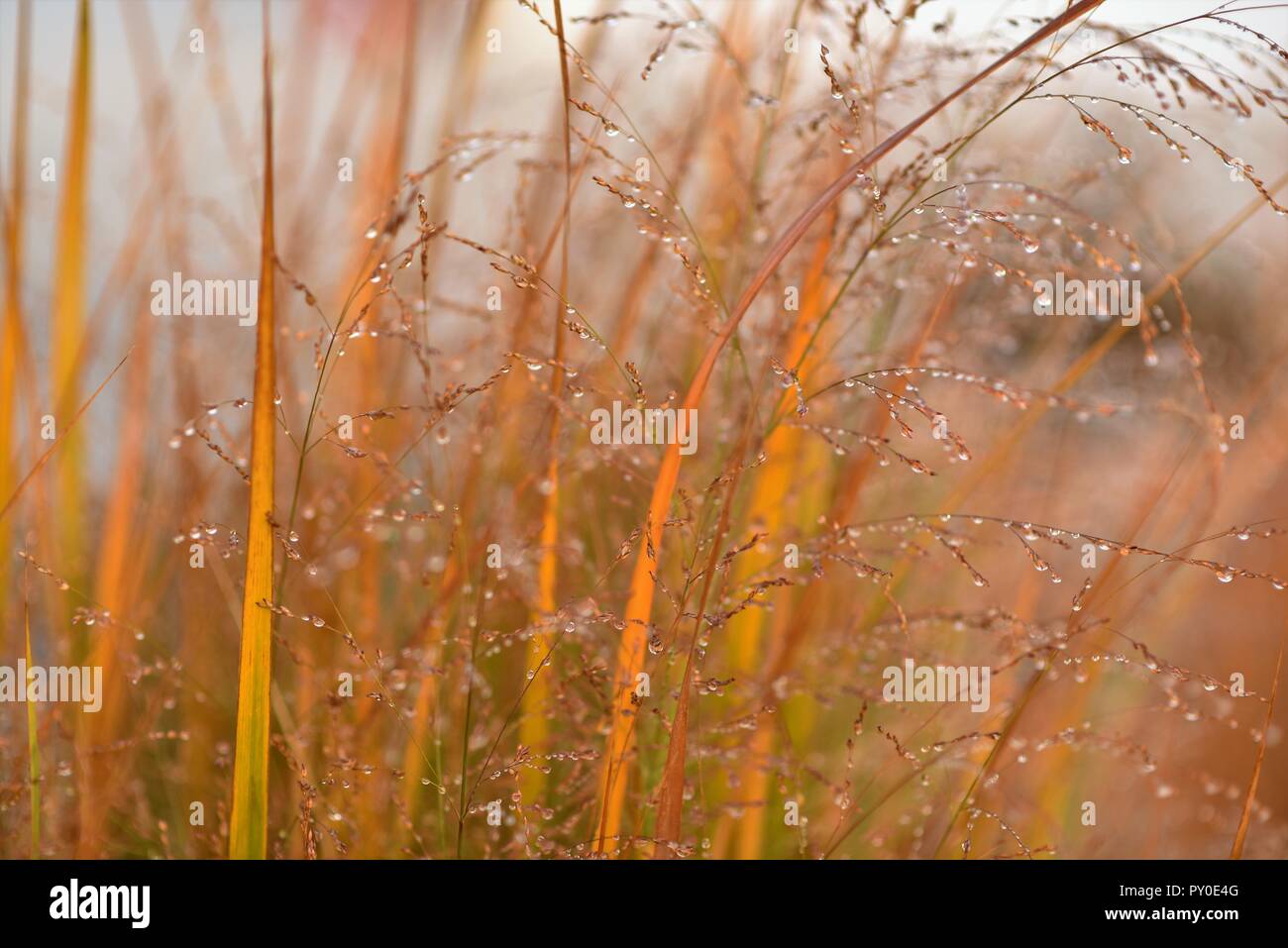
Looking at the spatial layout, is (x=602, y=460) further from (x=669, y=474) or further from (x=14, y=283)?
(x=14, y=283)

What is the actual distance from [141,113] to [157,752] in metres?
0.72

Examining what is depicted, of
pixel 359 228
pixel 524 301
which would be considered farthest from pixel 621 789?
pixel 359 228

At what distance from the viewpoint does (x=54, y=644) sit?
94 cm
